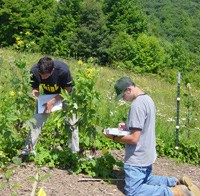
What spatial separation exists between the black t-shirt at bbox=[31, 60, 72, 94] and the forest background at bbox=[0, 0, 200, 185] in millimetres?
137

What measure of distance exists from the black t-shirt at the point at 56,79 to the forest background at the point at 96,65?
14 centimetres

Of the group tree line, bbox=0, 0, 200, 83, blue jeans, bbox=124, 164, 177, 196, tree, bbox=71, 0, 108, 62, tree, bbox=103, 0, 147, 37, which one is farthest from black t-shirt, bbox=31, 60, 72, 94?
tree, bbox=103, 0, 147, 37

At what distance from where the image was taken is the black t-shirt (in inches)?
174

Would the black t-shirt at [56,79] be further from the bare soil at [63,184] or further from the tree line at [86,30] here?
the tree line at [86,30]

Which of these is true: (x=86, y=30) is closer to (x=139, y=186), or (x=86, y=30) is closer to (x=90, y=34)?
(x=90, y=34)

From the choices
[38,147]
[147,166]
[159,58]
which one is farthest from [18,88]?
[159,58]

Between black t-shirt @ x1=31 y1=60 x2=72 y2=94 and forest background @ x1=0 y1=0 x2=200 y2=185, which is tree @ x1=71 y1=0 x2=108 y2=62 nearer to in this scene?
forest background @ x1=0 y1=0 x2=200 y2=185

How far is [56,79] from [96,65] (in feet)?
14.3

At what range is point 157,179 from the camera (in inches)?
174

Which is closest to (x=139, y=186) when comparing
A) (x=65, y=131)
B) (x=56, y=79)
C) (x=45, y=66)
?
(x=65, y=131)

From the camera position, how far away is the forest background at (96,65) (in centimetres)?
438

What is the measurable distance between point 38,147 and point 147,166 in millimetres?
1419

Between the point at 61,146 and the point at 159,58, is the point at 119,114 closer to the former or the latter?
the point at 61,146

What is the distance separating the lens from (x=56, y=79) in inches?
175
